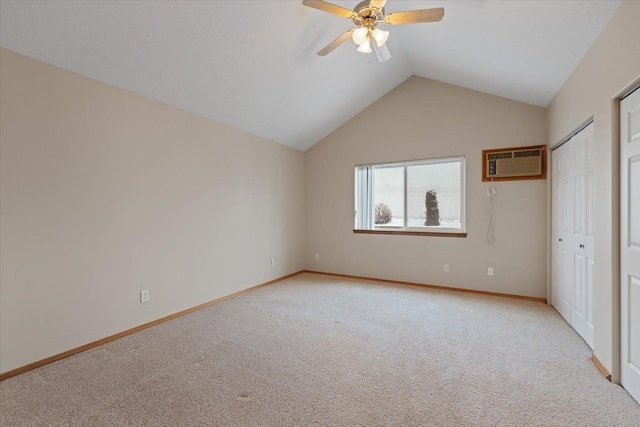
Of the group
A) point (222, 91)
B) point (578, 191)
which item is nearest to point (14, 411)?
point (222, 91)

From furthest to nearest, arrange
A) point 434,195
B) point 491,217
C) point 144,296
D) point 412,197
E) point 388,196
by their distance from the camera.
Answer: point 388,196, point 412,197, point 434,195, point 491,217, point 144,296

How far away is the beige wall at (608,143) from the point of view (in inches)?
75.1

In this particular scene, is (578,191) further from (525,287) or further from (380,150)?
(380,150)

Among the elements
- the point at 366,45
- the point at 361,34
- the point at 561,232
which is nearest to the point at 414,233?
the point at 561,232

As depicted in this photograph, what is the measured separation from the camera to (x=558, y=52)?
8.77ft

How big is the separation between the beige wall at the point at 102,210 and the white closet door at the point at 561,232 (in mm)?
3926

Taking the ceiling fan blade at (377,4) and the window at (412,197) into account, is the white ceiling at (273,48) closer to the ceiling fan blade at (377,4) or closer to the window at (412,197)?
the ceiling fan blade at (377,4)

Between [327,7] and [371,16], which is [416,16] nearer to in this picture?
[371,16]

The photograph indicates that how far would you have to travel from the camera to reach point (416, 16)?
227 centimetres

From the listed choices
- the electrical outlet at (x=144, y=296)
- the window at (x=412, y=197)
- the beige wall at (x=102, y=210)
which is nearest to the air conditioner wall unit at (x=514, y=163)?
the window at (x=412, y=197)

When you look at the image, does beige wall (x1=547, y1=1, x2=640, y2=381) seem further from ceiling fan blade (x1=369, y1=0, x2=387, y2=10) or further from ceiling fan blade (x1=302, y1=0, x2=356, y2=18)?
ceiling fan blade (x1=302, y1=0, x2=356, y2=18)

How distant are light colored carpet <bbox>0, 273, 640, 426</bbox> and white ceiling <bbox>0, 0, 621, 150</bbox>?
246 cm

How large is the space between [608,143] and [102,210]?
4102mm

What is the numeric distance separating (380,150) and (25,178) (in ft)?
14.2
